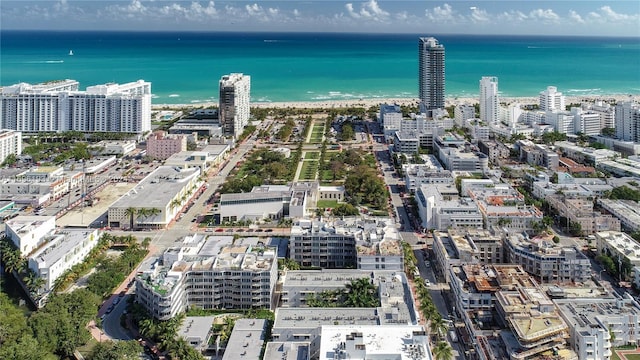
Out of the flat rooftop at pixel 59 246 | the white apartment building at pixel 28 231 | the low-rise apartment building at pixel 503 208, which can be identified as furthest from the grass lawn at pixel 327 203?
the white apartment building at pixel 28 231

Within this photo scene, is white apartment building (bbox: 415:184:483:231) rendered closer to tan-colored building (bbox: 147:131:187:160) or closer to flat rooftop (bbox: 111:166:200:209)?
flat rooftop (bbox: 111:166:200:209)

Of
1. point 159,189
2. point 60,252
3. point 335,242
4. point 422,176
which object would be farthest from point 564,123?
point 60,252

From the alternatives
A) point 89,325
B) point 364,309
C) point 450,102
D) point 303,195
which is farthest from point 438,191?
point 450,102

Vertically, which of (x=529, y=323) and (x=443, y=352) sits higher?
(x=529, y=323)

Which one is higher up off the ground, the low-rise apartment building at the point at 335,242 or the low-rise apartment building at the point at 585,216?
the low-rise apartment building at the point at 585,216

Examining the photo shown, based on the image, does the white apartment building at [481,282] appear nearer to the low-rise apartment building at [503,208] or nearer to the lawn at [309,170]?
the low-rise apartment building at [503,208]

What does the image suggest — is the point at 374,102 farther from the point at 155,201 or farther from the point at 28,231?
the point at 28,231
